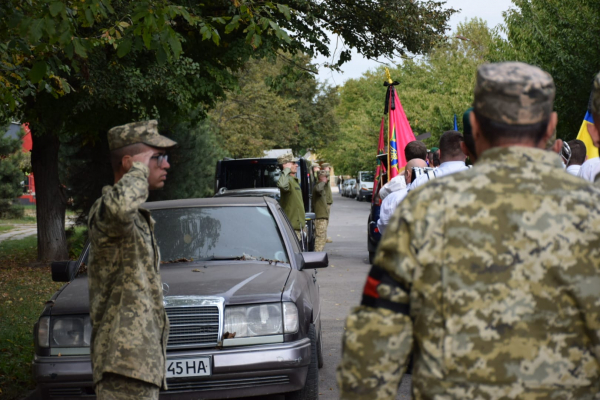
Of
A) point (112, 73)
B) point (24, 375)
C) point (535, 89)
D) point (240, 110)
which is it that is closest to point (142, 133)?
point (535, 89)

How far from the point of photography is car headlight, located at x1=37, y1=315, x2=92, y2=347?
517 cm

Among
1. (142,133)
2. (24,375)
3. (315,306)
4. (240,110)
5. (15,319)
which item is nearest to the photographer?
(142,133)

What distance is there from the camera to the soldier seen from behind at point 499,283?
2.06 meters

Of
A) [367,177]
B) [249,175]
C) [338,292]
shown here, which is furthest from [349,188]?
[338,292]

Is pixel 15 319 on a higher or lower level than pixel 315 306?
lower

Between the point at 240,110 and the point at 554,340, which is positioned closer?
the point at 554,340

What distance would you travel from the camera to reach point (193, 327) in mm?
5109

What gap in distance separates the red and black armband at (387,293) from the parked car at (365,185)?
177 feet

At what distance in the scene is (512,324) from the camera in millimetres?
2059

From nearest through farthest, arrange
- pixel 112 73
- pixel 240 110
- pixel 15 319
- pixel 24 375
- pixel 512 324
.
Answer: pixel 512 324 < pixel 24 375 < pixel 15 319 < pixel 112 73 < pixel 240 110

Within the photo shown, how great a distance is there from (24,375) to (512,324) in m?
6.07

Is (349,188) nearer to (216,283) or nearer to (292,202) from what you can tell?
(292,202)

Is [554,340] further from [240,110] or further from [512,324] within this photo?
[240,110]

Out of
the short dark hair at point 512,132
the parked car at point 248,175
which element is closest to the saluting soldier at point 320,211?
the parked car at point 248,175
